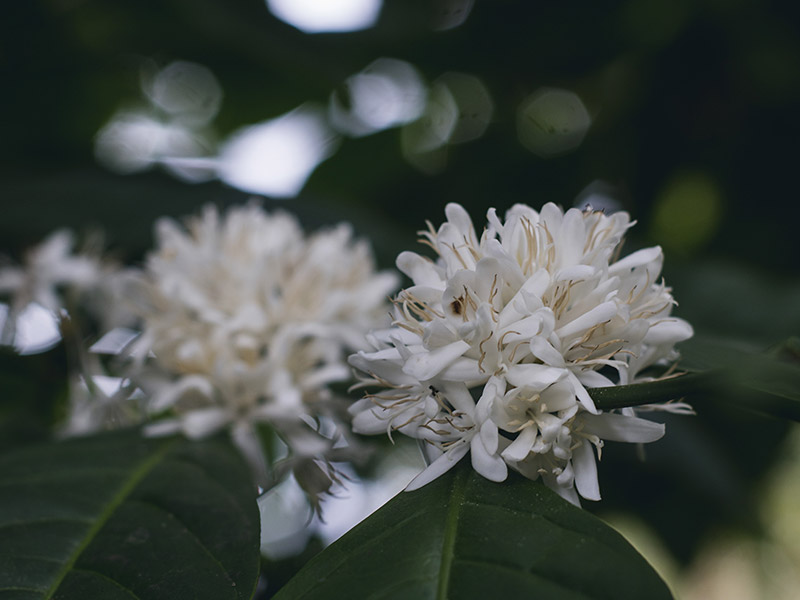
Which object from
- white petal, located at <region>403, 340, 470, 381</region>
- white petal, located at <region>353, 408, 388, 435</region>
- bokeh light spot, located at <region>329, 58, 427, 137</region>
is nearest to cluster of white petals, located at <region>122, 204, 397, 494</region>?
white petal, located at <region>353, 408, 388, 435</region>

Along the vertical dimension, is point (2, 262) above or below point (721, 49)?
below

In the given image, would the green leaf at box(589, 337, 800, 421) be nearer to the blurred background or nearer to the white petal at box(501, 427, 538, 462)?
the white petal at box(501, 427, 538, 462)

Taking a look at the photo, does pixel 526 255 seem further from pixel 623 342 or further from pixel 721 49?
pixel 721 49

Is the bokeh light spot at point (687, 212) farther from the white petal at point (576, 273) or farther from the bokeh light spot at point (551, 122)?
the white petal at point (576, 273)

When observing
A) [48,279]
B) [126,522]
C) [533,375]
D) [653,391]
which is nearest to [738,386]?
[653,391]

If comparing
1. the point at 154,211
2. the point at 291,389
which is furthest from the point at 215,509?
the point at 154,211

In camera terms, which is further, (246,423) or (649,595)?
(246,423)
